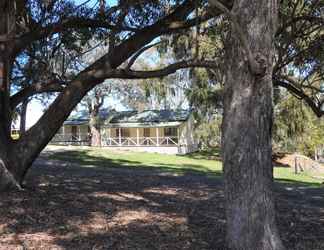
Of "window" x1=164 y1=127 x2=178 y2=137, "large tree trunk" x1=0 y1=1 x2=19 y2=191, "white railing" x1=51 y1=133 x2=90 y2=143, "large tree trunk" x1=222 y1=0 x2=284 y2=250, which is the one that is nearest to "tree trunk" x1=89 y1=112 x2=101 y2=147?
"white railing" x1=51 y1=133 x2=90 y2=143

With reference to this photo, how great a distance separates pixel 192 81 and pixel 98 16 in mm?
25690

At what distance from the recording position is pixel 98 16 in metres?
9.80

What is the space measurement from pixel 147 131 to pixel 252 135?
40561mm

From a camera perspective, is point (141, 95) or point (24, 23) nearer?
point (24, 23)

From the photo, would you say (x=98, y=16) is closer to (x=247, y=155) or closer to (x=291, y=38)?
(x=291, y=38)

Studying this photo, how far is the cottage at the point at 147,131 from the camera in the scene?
43594 mm

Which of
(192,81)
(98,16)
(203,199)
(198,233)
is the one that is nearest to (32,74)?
(98,16)

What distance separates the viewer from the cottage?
43594mm

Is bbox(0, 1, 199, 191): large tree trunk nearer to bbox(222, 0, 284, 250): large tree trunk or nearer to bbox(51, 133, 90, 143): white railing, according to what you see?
bbox(222, 0, 284, 250): large tree trunk

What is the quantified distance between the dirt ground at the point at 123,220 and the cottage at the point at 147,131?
33362 millimetres

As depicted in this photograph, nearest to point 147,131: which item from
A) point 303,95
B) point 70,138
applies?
point 70,138

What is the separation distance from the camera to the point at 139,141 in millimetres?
44656

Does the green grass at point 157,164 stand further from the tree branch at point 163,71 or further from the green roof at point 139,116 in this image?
the green roof at point 139,116

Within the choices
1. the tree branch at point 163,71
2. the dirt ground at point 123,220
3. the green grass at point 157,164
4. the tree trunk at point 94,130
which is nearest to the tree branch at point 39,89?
the tree branch at point 163,71
